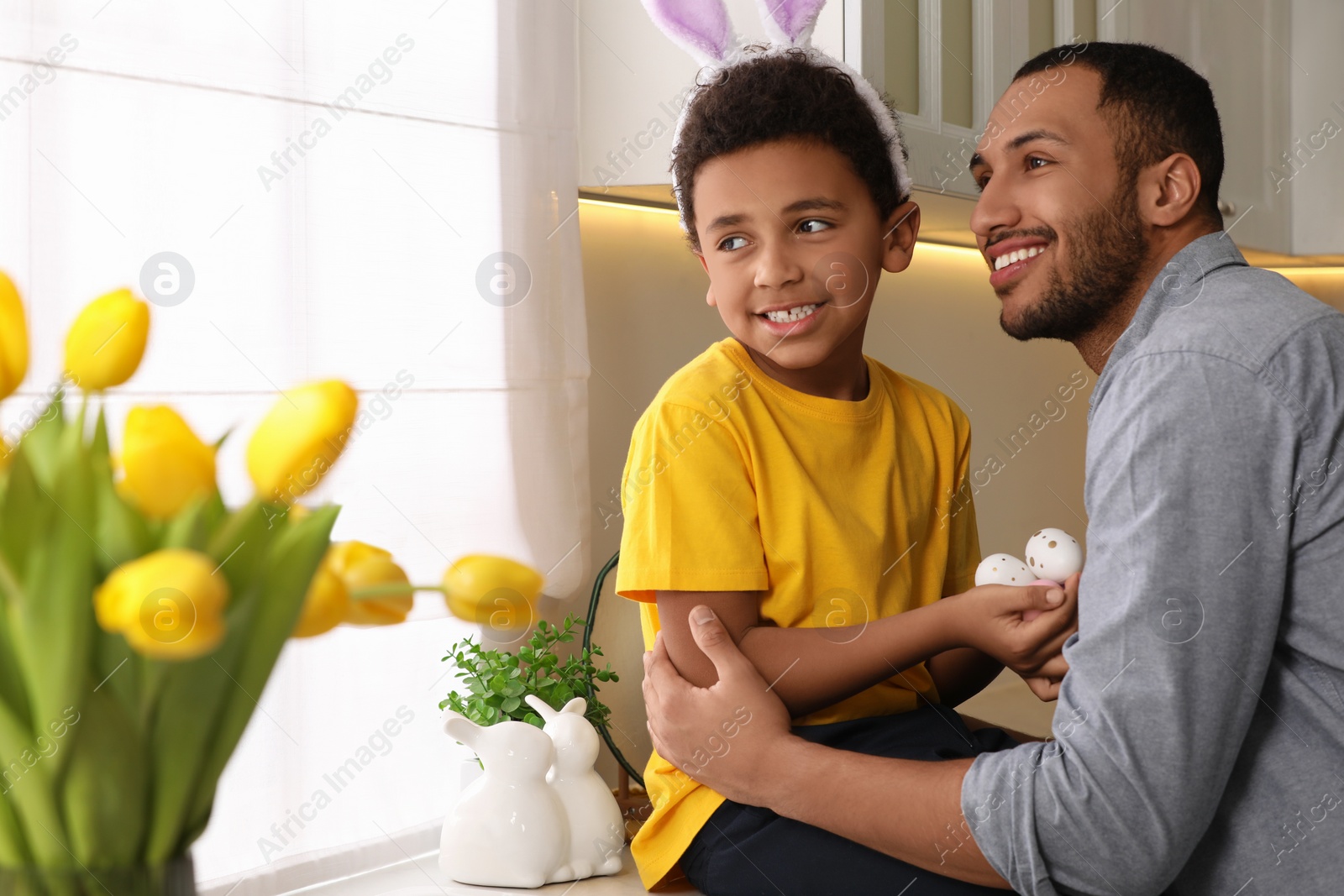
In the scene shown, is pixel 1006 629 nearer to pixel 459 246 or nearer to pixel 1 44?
pixel 459 246

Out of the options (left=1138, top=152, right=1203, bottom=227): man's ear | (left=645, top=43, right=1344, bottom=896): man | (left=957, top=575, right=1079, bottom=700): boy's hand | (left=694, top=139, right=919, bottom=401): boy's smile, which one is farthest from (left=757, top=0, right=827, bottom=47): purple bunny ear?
(left=957, top=575, right=1079, bottom=700): boy's hand

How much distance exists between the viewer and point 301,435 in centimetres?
29

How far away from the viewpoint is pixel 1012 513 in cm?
232

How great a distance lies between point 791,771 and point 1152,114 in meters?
0.68

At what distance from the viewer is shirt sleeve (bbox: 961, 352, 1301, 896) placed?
668mm

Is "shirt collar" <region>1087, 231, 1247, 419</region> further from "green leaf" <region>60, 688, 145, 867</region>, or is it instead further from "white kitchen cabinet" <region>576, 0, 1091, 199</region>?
"green leaf" <region>60, 688, 145, 867</region>

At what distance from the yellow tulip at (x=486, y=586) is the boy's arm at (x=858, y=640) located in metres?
0.59

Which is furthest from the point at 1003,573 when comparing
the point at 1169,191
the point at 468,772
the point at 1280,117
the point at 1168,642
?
the point at 1280,117

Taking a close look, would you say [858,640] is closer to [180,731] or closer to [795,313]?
[795,313]

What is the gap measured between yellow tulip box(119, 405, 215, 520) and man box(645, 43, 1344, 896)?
0.58 m

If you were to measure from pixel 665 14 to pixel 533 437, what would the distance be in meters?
0.48

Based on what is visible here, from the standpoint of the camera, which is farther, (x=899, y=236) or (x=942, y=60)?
(x=942, y=60)

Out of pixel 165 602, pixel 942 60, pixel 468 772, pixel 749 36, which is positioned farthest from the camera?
pixel 942 60

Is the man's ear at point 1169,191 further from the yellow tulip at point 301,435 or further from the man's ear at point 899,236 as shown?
the yellow tulip at point 301,435
